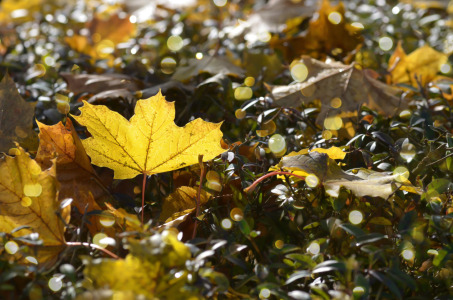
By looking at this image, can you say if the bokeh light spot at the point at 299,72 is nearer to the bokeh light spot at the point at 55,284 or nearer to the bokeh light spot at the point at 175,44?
the bokeh light spot at the point at 175,44

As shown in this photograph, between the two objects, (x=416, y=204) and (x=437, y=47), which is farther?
(x=437, y=47)

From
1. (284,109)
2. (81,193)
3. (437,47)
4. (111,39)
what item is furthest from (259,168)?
(111,39)

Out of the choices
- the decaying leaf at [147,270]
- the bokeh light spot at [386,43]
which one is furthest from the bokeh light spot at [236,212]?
the bokeh light spot at [386,43]

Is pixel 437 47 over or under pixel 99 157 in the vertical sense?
under

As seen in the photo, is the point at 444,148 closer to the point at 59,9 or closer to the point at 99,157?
the point at 99,157

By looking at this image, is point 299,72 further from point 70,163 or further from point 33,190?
point 33,190

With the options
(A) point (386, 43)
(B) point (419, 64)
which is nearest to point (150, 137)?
(B) point (419, 64)
